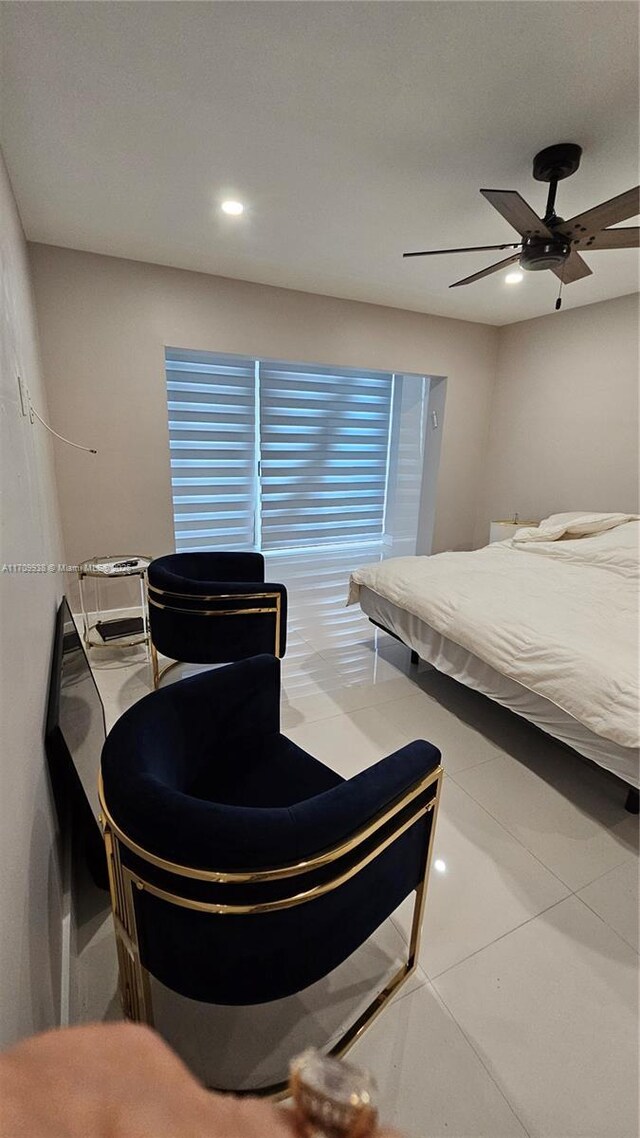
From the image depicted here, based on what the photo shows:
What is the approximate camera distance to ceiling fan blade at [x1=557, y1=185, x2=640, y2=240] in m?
1.62

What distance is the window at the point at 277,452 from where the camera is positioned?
4.36 metres

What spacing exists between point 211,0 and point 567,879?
2.90 m

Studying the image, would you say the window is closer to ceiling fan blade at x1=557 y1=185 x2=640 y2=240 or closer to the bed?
the bed

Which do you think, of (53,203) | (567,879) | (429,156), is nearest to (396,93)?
(429,156)

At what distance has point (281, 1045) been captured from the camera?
42.9 inches

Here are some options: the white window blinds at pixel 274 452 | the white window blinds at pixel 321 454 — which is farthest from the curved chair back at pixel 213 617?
the white window blinds at pixel 321 454

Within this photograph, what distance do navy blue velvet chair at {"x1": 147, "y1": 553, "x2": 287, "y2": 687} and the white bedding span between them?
2.53 feet

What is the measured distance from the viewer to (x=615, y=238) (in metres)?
1.98

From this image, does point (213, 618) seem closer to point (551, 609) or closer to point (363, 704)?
point (363, 704)

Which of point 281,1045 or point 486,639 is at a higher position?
point 486,639

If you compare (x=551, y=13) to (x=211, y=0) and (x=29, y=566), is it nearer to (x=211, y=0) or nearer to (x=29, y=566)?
(x=211, y=0)

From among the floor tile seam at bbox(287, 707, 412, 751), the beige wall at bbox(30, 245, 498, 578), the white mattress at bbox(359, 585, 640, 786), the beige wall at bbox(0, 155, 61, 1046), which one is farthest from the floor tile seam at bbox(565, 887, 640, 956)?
the beige wall at bbox(30, 245, 498, 578)

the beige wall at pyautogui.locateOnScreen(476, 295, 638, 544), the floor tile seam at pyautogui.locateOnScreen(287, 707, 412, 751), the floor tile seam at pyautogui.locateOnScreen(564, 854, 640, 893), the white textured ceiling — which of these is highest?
the white textured ceiling

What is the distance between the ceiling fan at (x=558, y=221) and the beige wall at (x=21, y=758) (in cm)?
187
